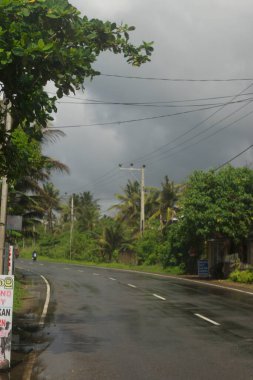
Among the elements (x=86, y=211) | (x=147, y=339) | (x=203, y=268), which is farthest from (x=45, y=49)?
(x=86, y=211)

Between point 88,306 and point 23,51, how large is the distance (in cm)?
1187

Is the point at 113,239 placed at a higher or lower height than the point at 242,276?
higher

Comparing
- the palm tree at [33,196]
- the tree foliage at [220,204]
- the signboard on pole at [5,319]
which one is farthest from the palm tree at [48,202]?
the signboard on pole at [5,319]

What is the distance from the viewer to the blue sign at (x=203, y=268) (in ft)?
115

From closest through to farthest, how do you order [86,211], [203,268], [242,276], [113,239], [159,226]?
[242,276], [203,268], [159,226], [113,239], [86,211]

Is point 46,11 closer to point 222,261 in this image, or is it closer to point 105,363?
point 105,363

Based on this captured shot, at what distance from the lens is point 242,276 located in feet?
96.8

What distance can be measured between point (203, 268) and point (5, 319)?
91.5ft

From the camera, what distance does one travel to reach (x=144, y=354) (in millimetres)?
9312

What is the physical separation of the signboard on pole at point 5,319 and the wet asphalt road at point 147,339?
0.51 m

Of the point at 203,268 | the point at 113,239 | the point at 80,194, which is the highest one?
the point at 80,194

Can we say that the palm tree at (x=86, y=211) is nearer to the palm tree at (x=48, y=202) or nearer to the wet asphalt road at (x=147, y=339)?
the palm tree at (x=48, y=202)

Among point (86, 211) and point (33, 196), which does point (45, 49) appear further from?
point (86, 211)

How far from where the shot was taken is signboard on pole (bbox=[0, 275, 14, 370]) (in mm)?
8078
